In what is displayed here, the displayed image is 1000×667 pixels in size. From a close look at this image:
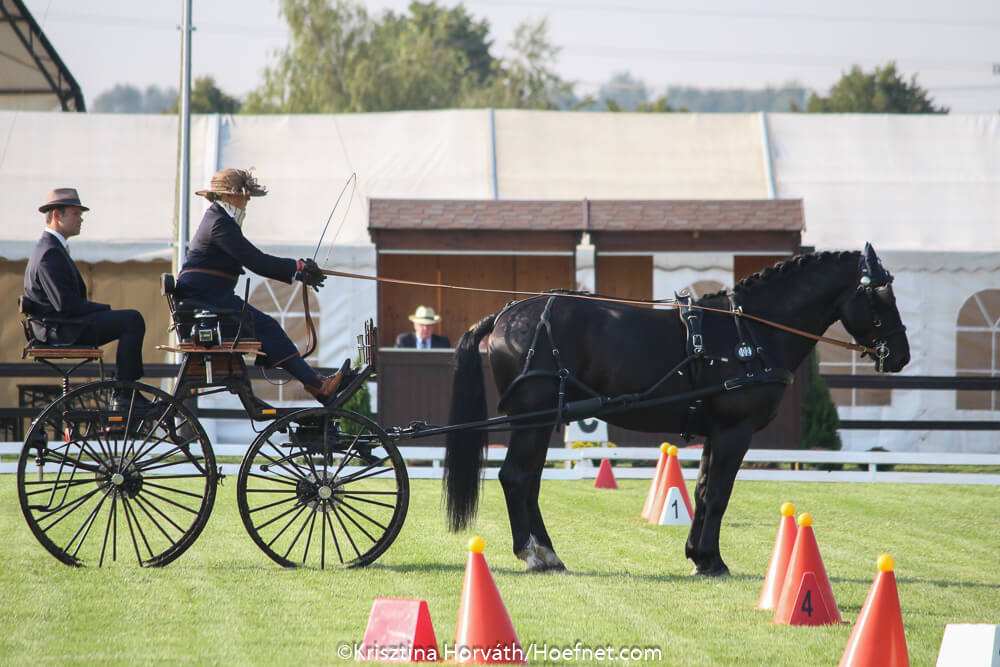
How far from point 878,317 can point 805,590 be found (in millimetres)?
2525

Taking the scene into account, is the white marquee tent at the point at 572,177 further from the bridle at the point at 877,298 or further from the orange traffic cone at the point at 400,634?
the orange traffic cone at the point at 400,634

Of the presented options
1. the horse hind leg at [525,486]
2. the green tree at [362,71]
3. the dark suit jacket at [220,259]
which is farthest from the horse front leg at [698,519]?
the green tree at [362,71]

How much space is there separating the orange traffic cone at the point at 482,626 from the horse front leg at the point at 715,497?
239 centimetres

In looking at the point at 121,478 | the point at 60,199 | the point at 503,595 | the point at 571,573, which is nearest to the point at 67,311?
the point at 60,199

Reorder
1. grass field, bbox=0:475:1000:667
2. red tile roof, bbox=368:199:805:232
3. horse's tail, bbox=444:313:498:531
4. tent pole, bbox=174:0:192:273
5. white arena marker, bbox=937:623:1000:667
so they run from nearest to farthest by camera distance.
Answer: white arena marker, bbox=937:623:1000:667 < grass field, bbox=0:475:1000:667 < horse's tail, bbox=444:313:498:531 < tent pole, bbox=174:0:192:273 < red tile roof, bbox=368:199:805:232

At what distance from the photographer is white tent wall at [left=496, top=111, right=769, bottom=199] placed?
704 inches

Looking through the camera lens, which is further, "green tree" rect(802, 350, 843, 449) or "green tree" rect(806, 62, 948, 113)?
"green tree" rect(806, 62, 948, 113)

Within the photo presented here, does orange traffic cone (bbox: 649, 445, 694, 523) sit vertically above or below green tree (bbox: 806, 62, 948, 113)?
below

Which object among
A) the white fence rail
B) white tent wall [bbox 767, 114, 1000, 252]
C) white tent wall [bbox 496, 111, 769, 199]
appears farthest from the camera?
white tent wall [bbox 496, 111, 769, 199]

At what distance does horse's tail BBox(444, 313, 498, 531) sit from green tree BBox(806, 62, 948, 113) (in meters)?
48.8

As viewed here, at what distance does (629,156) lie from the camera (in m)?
18.5

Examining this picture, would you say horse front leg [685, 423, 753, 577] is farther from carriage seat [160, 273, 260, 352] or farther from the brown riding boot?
carriage seat [160, 273, 260, 352]

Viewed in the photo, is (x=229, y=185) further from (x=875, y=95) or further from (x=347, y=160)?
(x=875, y=95)

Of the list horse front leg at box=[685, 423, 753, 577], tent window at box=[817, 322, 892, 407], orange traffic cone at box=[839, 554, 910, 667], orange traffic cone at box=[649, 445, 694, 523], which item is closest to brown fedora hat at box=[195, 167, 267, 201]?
horse front leg at box=[685, 423, 753, 577]
